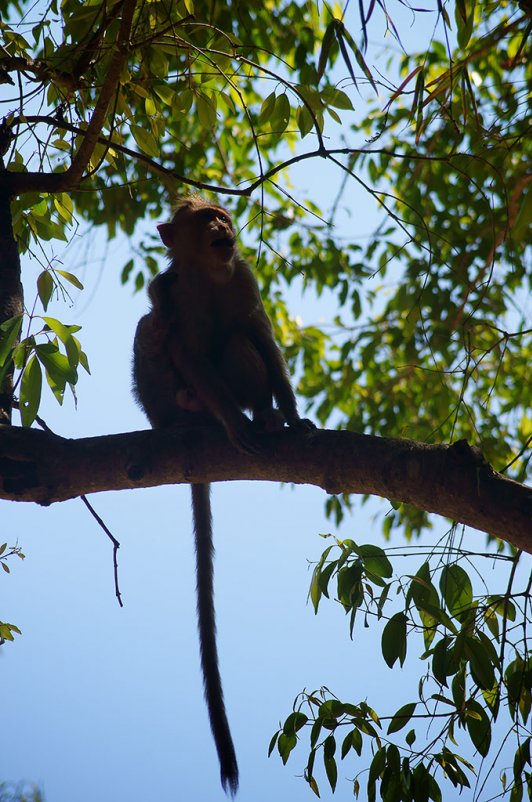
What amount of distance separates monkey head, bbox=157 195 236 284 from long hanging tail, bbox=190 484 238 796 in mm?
1359

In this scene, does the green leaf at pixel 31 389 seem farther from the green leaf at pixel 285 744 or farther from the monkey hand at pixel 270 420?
the monkey hand at pixel 270 420

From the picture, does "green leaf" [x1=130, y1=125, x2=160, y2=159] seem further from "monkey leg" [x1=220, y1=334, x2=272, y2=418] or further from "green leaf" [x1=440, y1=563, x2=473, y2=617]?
"green leaf" [x1=440, y1=563, x2=473, y2=617]

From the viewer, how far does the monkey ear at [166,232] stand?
16.6 feet

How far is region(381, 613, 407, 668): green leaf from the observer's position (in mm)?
2410

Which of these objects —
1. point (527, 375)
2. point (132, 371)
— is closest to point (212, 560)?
point (132, 371)

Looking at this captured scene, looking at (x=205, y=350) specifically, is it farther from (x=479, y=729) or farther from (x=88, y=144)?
(x=479, y=729)

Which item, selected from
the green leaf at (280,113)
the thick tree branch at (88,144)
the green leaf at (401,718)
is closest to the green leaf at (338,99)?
the green leaf at (280,113)

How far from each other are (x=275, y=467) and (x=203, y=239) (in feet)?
7.26

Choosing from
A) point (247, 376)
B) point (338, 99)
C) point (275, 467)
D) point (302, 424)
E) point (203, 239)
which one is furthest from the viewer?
point (203, 239)

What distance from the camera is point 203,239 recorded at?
16.3 feet

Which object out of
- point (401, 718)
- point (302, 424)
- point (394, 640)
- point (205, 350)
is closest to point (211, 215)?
point (205, 350)

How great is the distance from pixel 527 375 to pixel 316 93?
4967mm

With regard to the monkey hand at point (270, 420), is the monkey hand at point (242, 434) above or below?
below

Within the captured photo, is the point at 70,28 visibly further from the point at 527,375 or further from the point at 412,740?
the point at 527,375
